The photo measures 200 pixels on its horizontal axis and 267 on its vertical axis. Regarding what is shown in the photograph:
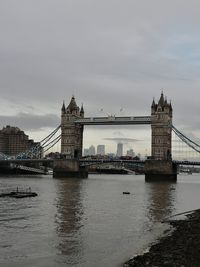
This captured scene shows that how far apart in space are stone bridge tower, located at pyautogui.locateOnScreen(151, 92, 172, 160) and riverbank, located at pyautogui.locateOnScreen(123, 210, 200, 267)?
95.6m

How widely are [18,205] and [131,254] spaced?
23264 millimetres

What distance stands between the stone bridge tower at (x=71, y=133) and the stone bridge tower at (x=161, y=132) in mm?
22127

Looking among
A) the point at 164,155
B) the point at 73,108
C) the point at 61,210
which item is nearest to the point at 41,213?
the point at 61,210

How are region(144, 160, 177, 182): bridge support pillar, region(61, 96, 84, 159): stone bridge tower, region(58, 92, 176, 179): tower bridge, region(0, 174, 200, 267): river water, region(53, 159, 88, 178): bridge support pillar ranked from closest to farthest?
region(0, 174, 200, 267): river water → region(144, 160, 177, 182): bridge support pillar → region(58, 92, 176, 179): tower bridge → region(53, 159, 88, 178): bridge support pillar → region(61, 96, 84, 159): stone bridge tower

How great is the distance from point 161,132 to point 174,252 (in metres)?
104

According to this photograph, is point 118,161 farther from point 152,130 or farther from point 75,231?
point 75,231

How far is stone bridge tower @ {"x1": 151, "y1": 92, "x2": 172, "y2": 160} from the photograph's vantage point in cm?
12650

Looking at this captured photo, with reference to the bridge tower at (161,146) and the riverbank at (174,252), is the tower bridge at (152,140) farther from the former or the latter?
the riverbank at (174,252)

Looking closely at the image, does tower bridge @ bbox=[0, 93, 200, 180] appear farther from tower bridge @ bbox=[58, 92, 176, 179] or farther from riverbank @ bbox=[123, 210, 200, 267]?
riverbank @ bbox=[123, 210, 200, 267]

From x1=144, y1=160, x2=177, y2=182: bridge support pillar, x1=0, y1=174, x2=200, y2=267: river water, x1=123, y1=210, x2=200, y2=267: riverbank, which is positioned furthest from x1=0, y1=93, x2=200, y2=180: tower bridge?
x1=123, y1=210, x2=200, y2=267: riverbank

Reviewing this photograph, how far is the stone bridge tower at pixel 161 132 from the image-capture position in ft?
415

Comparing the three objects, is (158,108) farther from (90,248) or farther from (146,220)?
(90,248)

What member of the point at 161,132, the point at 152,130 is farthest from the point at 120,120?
the point at 161,132

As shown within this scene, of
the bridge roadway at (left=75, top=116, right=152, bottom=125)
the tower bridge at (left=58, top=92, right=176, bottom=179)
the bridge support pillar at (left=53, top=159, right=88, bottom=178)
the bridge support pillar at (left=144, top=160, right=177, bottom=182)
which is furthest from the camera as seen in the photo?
the bridge support pillar at (left=53, top=159, right=88, bottom=178)
